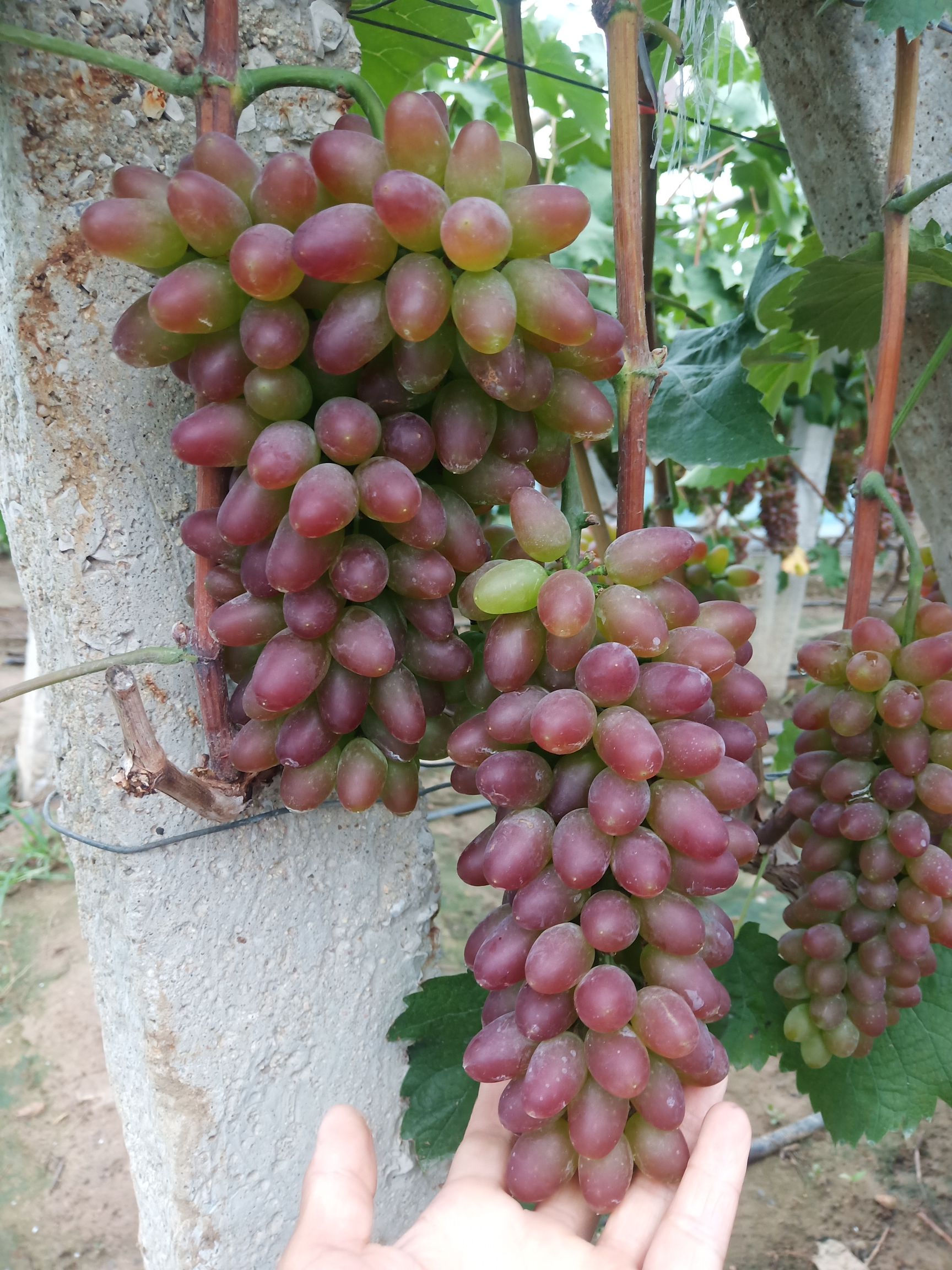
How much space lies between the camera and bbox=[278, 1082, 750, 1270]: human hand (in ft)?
1.86

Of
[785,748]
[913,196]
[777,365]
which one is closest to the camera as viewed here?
[913,196]

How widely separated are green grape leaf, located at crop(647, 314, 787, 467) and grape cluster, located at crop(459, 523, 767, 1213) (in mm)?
433

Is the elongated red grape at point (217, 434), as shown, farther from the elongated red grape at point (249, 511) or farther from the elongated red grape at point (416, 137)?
the elongated red grape at point (416, 137)

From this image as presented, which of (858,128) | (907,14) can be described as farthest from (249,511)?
(858,128)

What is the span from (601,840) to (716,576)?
0.84 metres

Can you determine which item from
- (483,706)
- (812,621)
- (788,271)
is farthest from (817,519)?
(483,706)

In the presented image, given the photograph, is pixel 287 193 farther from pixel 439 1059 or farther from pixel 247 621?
pixel 439 1059

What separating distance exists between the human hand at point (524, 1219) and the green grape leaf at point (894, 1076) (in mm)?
464

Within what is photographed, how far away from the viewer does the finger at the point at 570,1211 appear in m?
0.60

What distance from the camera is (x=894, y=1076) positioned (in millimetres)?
995

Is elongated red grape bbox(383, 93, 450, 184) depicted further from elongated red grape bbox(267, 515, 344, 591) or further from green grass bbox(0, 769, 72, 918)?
green grass bbox(0, 769, 72, 918)

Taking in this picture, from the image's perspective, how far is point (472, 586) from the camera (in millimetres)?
579

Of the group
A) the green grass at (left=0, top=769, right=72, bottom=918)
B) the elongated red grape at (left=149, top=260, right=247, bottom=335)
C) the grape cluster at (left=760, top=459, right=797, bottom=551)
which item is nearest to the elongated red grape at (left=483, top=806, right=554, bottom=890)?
the elongated red grape at (left=149, top=260, right=247, bottom=335)

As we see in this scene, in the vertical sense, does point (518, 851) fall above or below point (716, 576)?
below
